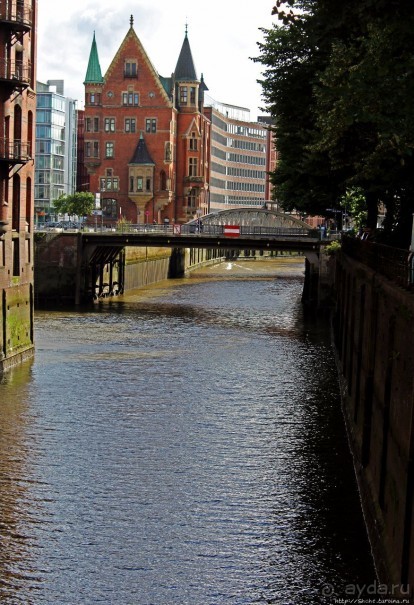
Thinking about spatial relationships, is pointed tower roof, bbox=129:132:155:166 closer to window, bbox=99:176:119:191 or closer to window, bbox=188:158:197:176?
window, bbox=99:176:119:191

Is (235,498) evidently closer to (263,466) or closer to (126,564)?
(263,466)

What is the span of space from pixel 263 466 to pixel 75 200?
124681 mm

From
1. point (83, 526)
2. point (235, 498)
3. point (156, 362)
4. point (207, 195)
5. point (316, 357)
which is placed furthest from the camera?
point (207, 195)

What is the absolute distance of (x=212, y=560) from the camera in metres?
26.0

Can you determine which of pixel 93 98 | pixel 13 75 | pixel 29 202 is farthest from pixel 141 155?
pixel 13 75

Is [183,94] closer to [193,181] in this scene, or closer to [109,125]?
[193,181]

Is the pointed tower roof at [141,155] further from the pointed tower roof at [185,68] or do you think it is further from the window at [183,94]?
the pointed tower roof at [185,68]

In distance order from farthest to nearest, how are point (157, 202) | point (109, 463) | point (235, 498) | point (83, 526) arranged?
point (157, 202), point (109, 463), point (235, 498), point (83, 526)

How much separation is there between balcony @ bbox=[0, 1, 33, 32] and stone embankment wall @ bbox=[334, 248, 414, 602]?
24568 millimetres

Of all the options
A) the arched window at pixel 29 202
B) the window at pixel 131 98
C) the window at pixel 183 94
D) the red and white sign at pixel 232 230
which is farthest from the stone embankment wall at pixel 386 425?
the window at pixel 183 94

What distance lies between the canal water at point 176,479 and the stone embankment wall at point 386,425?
3.60ft

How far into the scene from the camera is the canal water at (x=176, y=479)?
24859 millimetres

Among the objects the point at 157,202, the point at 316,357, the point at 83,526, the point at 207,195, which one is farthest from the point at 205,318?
the point at 207,195

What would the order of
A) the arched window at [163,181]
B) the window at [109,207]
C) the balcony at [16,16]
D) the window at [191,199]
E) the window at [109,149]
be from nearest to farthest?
the balcony at [16,16] < the arched window at [163,181] < the window at [109,207] < the window at [109,149] < the window at [191,199]
